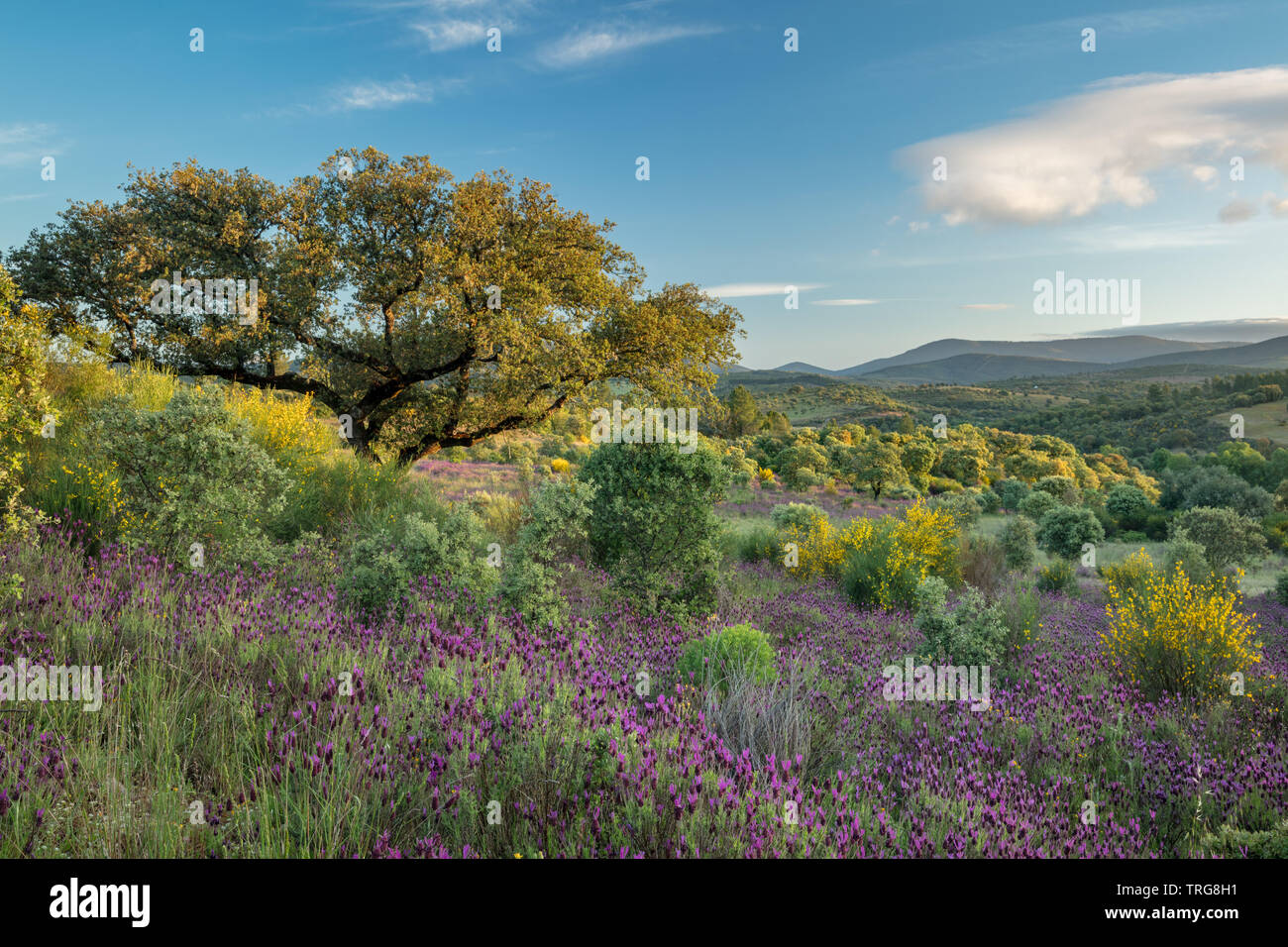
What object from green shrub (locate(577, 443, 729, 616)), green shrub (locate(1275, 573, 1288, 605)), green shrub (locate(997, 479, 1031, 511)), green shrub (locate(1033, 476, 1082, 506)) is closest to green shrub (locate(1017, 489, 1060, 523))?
green shrub (locate(997, 479, 1031, 511))

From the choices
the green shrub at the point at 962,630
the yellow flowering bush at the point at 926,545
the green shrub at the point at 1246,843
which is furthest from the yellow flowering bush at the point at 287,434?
the green shrub at the point at 1246,843

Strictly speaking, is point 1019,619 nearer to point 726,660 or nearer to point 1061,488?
point 726,660

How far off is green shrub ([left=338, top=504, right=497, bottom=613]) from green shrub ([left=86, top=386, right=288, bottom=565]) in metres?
1.12

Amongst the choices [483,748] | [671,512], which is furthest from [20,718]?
[671,512]

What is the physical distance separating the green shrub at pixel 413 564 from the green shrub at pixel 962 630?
3.99 meters

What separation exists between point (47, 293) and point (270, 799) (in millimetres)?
18310

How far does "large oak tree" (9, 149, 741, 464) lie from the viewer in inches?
558

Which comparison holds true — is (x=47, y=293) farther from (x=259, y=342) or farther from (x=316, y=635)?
(x=316, y=635)

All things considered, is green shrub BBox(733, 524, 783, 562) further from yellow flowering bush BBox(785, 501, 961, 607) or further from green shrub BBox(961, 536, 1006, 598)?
green shrub BBox(961, 536, 1006, 598)

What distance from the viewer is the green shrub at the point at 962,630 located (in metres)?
5.82

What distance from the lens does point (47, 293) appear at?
15.1m

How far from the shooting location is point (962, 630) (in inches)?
233

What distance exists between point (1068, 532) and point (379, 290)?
21730 millimetres

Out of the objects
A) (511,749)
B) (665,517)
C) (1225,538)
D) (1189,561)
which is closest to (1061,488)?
(1225,538)
